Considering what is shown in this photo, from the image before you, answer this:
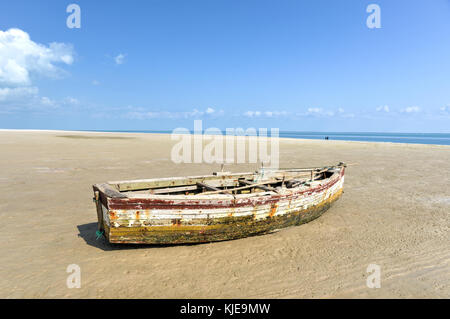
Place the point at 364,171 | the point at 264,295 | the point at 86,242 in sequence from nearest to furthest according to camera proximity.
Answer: the point at 264,295 < the point at 86,242 < the point at 364,171

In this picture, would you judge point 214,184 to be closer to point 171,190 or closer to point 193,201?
point 171,190

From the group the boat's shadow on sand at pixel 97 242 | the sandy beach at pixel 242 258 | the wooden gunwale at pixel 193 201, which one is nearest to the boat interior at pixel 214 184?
the wooden gunwale at pixel 193 201

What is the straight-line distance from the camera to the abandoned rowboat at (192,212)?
16.3ft

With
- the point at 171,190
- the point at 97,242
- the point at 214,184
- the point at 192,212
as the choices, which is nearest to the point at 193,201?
the point at 192,212

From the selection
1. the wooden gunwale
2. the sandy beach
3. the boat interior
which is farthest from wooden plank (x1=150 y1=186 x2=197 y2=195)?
the wooden gunwale

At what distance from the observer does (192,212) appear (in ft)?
17.4

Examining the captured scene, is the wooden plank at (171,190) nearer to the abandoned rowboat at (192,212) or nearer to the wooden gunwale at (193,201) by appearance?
the abandoned rowboat at (192,212)

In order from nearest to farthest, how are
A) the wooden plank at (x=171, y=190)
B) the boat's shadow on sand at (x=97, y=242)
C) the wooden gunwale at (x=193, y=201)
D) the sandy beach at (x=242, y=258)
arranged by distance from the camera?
the sandy beach at (x=242, y=258) < the wooden gunwale at (x=193, y=201) < the boat's shadow on sand at (x=97, y=242) < the wooden plank at (x=171, y=190)

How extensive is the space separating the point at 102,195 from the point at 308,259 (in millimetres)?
4455

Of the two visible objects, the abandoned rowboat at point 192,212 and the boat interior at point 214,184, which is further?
the boat interior at point 214,184

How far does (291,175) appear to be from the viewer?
9547mm

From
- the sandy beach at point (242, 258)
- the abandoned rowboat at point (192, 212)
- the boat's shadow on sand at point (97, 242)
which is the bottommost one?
the sandy beach at point (242, 258)
